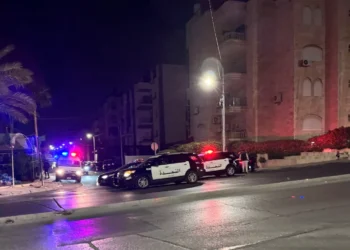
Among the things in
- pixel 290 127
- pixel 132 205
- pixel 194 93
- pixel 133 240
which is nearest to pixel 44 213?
pixel 132 205

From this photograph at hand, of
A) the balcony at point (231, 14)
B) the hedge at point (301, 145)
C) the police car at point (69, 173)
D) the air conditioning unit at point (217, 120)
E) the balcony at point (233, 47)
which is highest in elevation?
the balcony at point (231, 14)

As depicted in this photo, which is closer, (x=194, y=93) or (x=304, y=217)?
(x=304, y=217)

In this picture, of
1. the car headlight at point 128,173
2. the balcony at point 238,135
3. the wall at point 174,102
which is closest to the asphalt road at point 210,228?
the car headlight at point 128,173

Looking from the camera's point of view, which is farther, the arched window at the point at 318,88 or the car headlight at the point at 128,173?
the arched window at the point at 318,88

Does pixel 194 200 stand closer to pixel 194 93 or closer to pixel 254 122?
pixel 254 122

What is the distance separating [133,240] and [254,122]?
28.4 meters

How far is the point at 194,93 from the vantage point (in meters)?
42.9

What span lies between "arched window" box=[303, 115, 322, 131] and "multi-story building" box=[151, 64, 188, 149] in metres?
21.3

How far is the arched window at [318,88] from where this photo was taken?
32500 mm

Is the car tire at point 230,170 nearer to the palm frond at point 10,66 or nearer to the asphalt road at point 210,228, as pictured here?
the asphalt road at point 210,228

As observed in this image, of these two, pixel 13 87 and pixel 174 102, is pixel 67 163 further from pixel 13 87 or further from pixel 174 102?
pixel 174 102

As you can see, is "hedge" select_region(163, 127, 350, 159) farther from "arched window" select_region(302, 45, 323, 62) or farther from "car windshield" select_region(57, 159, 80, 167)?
"car windshield" select_region(57, 159, 80, 167)

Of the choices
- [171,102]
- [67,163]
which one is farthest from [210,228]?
[171,102]

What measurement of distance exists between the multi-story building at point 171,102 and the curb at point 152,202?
35.3 metres
